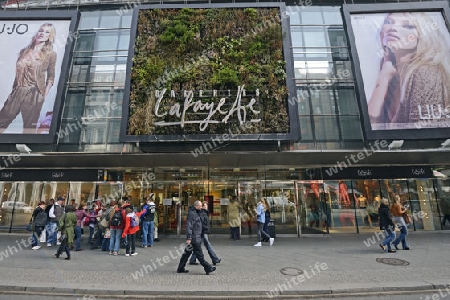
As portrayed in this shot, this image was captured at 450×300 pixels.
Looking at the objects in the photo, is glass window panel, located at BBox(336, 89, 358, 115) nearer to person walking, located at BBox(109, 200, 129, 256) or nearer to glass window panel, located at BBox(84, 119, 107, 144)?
person walking, located at BBox(109, 200, 129, 256)

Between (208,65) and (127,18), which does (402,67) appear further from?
(127,18)

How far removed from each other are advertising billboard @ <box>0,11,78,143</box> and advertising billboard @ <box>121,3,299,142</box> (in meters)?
4.37

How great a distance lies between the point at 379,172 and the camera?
15.9 m

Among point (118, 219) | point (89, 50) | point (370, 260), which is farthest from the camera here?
point (89, 50)

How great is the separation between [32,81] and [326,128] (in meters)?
17.2

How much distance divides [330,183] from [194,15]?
43.7 feet

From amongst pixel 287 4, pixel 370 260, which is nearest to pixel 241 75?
pixel 287 4

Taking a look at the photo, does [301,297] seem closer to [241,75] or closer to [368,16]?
[241,75]

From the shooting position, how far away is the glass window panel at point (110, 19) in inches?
695

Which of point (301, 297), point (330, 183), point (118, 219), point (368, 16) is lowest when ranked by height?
point (301, 297)

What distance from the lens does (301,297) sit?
20.3ft

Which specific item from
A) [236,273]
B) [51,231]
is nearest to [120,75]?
[51,231]

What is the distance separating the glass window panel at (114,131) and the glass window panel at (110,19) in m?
7.26

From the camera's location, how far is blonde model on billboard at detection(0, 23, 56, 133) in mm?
14227
